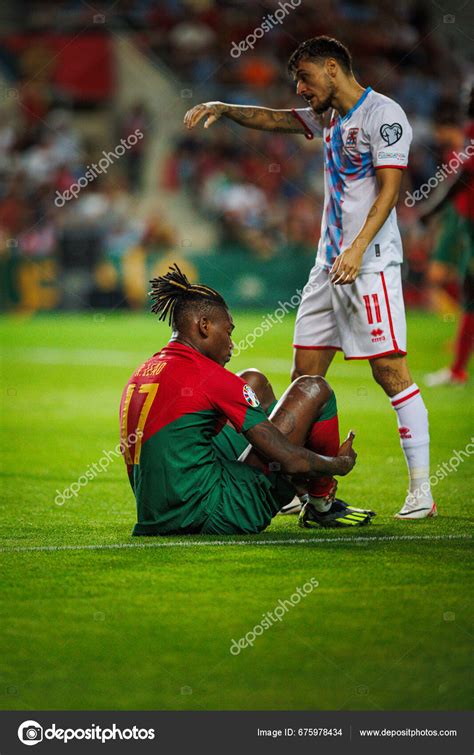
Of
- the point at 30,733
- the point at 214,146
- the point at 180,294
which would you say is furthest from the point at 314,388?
the point at 214,146

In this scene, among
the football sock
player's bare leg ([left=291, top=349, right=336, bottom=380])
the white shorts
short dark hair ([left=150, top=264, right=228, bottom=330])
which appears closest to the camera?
short dark hair ([left=150, top=264, right=228, bottom=330])

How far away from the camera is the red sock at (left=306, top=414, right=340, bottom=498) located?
20.2 ft

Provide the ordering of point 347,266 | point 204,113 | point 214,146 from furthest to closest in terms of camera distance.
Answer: point 214,146 → point 204,113 → point 347,266

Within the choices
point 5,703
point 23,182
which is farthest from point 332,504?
point 23,182

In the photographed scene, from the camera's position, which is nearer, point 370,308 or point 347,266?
point 347,266

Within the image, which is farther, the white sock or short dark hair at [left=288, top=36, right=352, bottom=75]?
the white sock

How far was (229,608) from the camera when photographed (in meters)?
4.83

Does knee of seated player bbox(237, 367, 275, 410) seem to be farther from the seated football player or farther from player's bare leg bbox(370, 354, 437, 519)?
player's bare leg bbox(370, 354, 437, 519)

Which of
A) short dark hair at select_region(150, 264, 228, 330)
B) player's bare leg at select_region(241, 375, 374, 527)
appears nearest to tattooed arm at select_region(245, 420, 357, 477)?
player's bare leg at select_region(241, 375, 374, 527)

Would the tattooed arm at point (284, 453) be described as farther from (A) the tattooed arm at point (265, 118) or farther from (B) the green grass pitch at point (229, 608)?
(A) the tattooed arm at point (265, 118)

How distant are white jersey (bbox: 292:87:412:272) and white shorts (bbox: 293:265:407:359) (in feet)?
0.29

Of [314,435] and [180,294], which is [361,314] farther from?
[180,294]

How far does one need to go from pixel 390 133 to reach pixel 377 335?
1.07m

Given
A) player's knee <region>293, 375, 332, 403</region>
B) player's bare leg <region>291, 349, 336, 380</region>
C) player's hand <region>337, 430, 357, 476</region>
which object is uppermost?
player's bare leg <region>291, 349, 336, 380</region>
